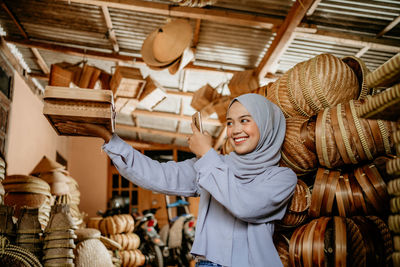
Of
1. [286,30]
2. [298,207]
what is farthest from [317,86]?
[286,30]

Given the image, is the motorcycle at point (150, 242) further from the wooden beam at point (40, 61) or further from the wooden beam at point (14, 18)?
the wooden beam at point (14, 18)

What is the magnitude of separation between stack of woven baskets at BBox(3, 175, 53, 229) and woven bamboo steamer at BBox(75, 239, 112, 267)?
401 millimetres

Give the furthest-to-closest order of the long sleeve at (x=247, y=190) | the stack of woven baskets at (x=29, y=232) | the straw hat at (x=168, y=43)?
the straw hat at (x=168, y=43) < the stack of woven baskets at (x=29, y=232) < the long sleeve at (x=247, y=190)

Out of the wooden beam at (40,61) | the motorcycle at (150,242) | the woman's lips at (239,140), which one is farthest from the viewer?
the motorcycle at (150,242)

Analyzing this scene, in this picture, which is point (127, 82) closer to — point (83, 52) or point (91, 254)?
point (83, 52)

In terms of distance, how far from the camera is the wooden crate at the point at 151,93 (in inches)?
203

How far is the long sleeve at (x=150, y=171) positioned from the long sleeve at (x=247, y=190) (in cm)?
32

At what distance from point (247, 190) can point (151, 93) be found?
383 centimetres

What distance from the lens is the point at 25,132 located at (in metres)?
6.27

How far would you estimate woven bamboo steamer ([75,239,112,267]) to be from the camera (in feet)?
10.8

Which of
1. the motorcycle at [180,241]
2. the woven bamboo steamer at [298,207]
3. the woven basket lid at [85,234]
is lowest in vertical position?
the motorcycle at [180,241]

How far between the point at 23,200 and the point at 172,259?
12.2 ft

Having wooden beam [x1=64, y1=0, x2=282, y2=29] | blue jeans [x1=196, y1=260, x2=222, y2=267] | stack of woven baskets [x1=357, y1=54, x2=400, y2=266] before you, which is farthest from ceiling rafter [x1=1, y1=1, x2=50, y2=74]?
stack of woven baskets [x1=357, y1=54, x2=400, y2=266]

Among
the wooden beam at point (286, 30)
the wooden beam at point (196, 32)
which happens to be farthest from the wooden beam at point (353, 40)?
the wooden beam at point (196, 32)
